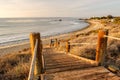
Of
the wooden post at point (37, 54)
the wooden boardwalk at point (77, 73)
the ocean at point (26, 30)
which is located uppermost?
the wooden post at point (37, 54)

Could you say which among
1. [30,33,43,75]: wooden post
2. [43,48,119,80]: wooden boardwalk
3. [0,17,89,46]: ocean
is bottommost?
[0,17,89,46]: ocean

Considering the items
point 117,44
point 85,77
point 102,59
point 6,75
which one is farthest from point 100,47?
point 117,44

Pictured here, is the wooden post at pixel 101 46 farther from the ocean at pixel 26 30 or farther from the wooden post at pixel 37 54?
the ocean at pixel 26 30

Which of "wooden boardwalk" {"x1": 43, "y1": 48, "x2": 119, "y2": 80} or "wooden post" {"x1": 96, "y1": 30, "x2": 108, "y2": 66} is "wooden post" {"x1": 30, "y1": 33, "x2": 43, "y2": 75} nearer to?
"wooden boardwalk" {"x1": 43, "y1": 48, "x2": 119, "y2": 80}

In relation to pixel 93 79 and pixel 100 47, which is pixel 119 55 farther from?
pixel 93 79

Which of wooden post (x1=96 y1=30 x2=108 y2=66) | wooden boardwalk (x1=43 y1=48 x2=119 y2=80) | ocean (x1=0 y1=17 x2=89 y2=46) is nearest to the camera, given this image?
wooden boardwalk (x1=43 y1=48 x2=119 y2=80)

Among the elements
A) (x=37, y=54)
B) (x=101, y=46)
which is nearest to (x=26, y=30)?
(x=101, y=46)

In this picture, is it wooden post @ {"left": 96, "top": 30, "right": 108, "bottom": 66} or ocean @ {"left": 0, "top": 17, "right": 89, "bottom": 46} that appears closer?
wooden post @ {"left": 96, "top": 30, "right": 108, "bottom": 66}

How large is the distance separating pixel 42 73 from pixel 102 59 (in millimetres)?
2006

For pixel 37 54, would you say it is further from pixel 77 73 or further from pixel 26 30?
pixel 26 30

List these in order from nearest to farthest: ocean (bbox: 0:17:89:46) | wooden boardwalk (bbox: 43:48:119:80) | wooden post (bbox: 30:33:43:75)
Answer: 1. wooden boardwalk (bbox: 43:48:119:80)
2. wooden post (bbox: 30:33:43:75)
3. ocean (bbox: 0:17:89:46)

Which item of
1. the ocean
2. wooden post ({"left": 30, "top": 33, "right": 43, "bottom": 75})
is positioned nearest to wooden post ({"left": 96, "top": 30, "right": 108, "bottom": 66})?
wooden post ({"left": 30, "top": 33, "right": 43, "bottom": 75})

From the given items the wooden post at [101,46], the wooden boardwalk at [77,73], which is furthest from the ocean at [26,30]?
the wooden post at [101,46]

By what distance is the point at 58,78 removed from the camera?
4.39 meters
